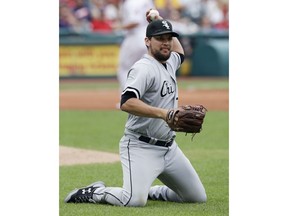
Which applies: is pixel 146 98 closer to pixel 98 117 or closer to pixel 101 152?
pixel 101 152

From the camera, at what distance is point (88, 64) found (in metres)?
23.4

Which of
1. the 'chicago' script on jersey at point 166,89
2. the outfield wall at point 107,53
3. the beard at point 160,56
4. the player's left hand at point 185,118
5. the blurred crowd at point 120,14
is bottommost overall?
the outfield wall at point 107,53

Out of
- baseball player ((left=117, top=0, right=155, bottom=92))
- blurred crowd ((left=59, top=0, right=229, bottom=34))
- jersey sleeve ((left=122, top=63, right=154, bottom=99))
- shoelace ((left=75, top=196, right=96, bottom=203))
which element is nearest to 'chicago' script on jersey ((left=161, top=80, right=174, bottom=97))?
jersey sleeve ((left=122, top=63, right=154, bottom=99))

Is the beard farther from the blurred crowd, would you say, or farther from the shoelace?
the blurred crowd

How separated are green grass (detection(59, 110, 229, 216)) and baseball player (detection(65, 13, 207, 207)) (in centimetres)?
13

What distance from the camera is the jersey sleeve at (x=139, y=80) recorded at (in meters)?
5.69

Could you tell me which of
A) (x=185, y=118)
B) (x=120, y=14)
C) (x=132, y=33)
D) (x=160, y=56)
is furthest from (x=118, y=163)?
(x=120, y=14)

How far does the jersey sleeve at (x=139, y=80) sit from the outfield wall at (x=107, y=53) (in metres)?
16.9

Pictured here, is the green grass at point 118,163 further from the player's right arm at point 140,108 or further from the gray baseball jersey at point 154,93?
the player's right arm at point 140,108

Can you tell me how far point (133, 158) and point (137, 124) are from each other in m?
0.26

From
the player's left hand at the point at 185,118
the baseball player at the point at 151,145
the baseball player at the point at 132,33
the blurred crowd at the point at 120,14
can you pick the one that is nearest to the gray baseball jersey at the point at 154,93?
the baseball player at the point at 151,145

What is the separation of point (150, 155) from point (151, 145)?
0.08m
